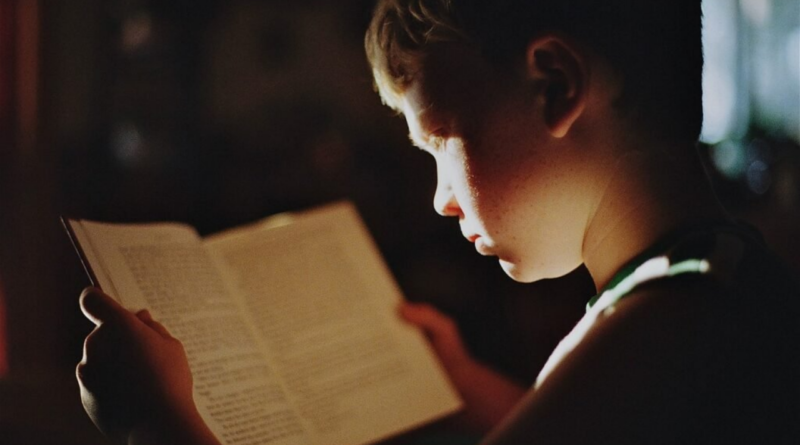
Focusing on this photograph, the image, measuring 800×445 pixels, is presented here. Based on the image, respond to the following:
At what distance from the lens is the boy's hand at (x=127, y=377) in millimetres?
621

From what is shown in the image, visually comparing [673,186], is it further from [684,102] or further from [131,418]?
[131,418]

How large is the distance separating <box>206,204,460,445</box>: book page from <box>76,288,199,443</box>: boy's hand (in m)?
0.17

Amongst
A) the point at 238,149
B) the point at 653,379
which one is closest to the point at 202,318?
the point at 653,379

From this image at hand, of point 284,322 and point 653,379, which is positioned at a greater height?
point 653,379

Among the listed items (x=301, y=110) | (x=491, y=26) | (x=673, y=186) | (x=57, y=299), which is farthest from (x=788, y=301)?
(x=301, y=110)

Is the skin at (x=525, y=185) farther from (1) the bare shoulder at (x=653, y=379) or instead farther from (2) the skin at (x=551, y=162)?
(1) the bare shoulder at (x=653, y=379)

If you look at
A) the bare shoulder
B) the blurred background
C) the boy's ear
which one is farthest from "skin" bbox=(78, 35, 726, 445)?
A: the blurred background

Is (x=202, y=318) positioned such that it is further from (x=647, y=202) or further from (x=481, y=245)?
(x=647, y=202)

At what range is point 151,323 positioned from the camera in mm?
670

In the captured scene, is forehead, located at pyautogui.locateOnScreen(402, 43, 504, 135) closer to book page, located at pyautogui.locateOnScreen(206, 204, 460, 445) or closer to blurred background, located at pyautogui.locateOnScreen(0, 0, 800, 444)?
book page, located at pyautogui.locateOnScreen(206, 204, 460, 445)

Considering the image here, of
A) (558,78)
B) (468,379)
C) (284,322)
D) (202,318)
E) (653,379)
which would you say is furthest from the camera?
(468,379)

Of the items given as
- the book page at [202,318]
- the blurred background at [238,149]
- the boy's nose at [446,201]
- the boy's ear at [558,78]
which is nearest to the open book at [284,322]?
the book page at [202,318]

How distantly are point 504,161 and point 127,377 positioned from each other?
323 mm

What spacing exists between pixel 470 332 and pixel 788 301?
65.9 inches
